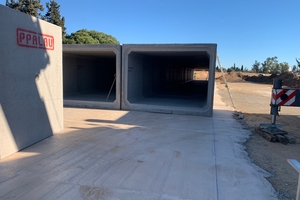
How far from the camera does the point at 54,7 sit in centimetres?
3419

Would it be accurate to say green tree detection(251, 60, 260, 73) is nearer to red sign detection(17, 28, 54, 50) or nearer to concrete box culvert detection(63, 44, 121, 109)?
concrete box culvert detection(63, 44, 121, 109)

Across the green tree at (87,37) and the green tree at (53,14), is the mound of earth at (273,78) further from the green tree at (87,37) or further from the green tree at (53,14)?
the green tree at (53,14)

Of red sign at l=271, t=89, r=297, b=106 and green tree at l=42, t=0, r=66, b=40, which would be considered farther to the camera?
green tree at l=42, t=0, r=66, b=40

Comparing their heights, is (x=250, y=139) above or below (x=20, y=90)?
below

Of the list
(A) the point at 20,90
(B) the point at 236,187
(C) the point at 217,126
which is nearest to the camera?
(B) the point at 236,187

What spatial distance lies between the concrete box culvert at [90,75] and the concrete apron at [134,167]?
3601mm

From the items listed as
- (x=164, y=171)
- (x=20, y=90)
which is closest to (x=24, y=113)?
(x=20, y=90)

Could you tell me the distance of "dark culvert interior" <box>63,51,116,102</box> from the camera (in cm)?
1251

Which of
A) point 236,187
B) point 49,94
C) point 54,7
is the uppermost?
point 54,7

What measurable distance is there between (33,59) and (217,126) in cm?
556

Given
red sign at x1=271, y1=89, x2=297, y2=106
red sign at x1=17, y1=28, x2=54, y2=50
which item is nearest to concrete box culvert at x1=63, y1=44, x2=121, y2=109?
red sign at x1=17, y1=28, x2=54, y2=50

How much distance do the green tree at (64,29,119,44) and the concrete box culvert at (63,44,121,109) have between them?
545 inches

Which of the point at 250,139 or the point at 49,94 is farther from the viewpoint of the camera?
the point at 250,139

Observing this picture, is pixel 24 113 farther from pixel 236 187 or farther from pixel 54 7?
pixel 54 7
